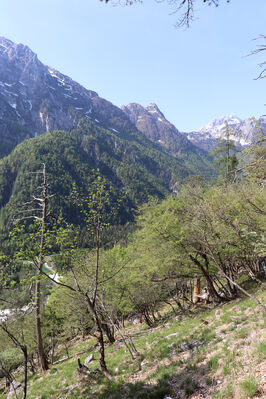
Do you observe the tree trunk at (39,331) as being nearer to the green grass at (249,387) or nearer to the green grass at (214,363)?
the green grass at (214,363)

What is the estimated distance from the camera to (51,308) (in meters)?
27.6

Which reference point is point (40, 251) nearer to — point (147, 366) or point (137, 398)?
point (137, 398)

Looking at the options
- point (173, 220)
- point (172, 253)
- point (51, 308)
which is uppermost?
point (173, 220)

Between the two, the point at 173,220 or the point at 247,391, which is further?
the point at 173,220

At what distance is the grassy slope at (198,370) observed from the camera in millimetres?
6004

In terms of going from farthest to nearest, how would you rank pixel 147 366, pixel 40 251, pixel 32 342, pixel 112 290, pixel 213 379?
1. pixel 32 342
2. pixel 112 290
3. pixel 147 366
4. pixel 40 251
5. pixel 213 379

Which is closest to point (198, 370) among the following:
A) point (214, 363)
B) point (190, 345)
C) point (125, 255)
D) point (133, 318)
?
point (214, 363)

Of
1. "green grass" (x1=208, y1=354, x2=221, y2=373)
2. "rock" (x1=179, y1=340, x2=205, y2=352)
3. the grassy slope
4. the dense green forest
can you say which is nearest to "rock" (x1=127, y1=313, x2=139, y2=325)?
the dense green forest

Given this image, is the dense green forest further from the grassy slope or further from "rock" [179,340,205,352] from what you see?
"rock" [179,340,205,352]

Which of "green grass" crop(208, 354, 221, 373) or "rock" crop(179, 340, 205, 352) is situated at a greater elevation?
"green grass" crop(208, 354, 221, 373)

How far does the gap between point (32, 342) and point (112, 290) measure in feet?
48.0

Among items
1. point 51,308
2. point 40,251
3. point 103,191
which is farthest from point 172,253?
point 51,308

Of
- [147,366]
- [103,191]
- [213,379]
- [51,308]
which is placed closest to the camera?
[213,379]

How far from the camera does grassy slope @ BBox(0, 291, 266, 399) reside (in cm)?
600
